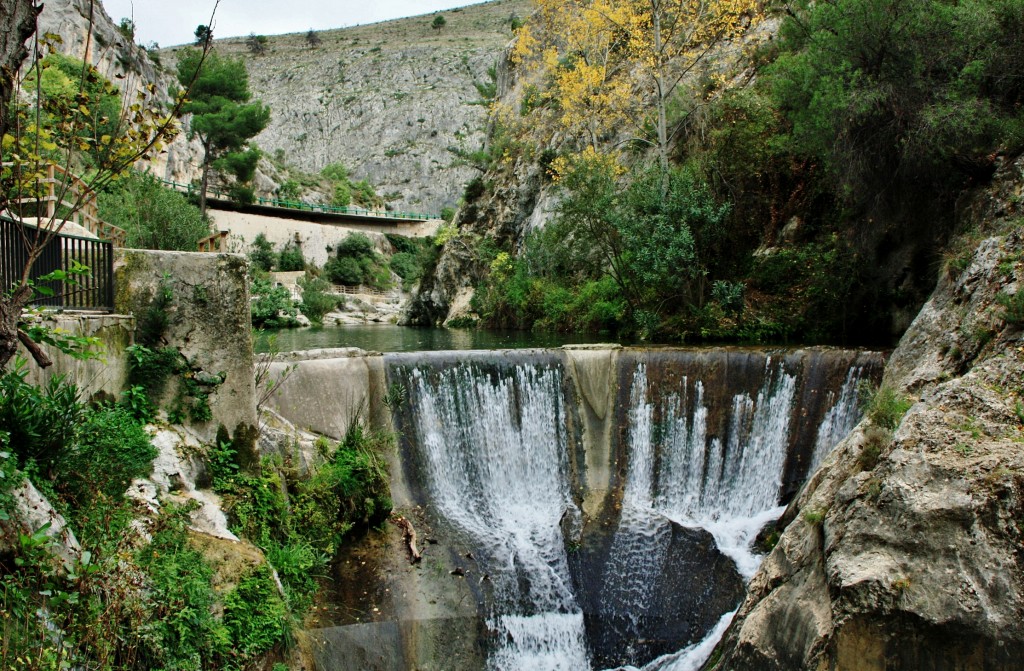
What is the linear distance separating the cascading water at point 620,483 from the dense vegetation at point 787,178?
12.3 ft

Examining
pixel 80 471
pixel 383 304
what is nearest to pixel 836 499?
pixel 80 471

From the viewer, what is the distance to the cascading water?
6.96m

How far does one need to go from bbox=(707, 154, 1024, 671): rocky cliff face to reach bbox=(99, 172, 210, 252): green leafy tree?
23.9 m

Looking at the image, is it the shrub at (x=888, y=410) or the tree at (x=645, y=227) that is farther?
the tree at (x=645, y=227)

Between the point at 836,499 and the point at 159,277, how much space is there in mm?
6346

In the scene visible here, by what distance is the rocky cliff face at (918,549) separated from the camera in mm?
3934

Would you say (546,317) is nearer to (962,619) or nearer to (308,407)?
(308,407)

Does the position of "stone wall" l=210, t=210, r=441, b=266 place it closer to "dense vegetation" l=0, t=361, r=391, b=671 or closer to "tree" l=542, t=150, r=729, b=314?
"tree" l=542, t=150, r=729, b=314

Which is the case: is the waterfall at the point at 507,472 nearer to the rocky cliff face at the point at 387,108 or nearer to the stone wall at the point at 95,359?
the stone wall at the point at 95,359

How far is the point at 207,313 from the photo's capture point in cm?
642

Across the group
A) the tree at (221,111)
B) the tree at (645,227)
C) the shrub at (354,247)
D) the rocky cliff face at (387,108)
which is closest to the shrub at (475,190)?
the tree at (645,227)

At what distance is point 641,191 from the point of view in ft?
51.2

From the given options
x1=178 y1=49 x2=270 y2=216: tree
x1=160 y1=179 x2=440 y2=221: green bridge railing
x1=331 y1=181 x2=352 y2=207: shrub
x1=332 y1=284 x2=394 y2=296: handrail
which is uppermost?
x1=178 y1=49 x2=270 y2=216: tree

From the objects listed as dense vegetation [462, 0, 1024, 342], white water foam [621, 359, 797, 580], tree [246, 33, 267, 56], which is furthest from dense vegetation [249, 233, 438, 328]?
tree [246, 33, 267, 56]
